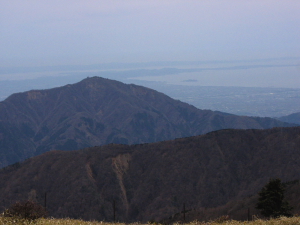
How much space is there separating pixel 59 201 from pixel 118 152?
594 inches

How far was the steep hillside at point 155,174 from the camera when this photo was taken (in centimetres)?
5925

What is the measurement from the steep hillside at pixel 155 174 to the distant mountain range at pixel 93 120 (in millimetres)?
89210

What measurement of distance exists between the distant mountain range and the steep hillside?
89210 mm

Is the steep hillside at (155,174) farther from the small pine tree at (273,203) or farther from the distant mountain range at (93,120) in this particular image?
the distant mountain range at (93,120)

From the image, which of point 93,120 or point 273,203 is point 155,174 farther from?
point 93,120

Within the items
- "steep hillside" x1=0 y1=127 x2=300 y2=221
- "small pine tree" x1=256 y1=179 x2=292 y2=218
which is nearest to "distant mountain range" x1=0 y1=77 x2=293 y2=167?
"steep hillside" x1=0 y1=127 x2=300 y2=221

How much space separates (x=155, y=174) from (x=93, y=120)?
11778cm

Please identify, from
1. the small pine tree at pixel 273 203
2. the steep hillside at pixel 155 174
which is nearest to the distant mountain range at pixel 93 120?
the steep hillside at pixel 155 174

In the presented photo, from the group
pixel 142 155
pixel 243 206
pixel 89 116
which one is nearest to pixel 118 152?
pixel 142 155

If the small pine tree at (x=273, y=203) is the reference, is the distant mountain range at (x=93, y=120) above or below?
below

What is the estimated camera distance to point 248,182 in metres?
62.4

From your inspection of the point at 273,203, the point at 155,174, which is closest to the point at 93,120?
the point at 155,174

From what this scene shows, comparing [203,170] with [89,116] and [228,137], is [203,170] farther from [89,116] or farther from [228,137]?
[89,116]

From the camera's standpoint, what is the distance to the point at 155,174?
6544 centimetres
